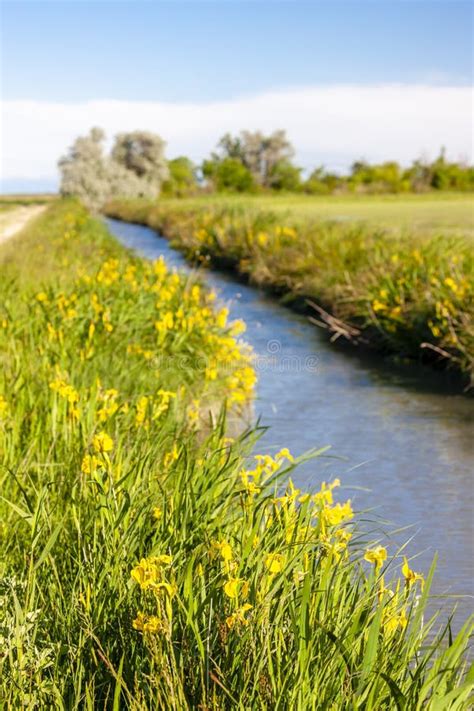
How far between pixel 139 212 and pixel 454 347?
4125 cm

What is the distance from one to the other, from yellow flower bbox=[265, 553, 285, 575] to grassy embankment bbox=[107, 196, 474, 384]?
8.13 metres

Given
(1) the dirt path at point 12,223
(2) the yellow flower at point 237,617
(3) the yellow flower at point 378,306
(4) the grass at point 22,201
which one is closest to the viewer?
(2) the yellow flower at point 237,617

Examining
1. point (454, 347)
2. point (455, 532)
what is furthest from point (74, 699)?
point (454, 347)

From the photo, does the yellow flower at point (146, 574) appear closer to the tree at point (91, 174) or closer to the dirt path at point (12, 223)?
the dirt path at point (12, 223)

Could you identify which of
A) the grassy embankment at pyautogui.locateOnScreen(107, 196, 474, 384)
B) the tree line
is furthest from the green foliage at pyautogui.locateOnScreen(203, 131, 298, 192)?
the grassy embankment at pyautogui.locateOnScreen(107, 196, 474, 384)

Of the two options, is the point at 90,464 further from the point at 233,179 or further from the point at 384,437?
the point at 233,179

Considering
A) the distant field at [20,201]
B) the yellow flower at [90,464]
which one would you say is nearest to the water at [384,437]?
the yellow flower at [90,464]

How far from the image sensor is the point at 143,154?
93062mm

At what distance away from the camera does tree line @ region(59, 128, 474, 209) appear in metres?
66.4

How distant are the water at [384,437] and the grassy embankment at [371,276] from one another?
0.43 metres

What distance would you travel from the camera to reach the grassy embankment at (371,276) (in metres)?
12.8

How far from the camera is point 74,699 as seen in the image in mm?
3674

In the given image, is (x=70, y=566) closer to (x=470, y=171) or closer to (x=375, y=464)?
(x=375, y=464)

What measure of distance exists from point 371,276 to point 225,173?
7883cm
